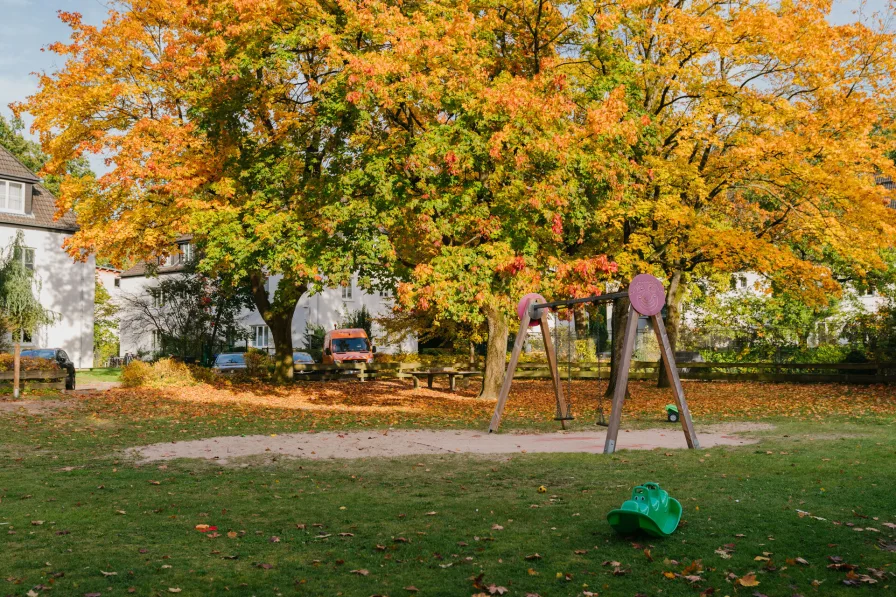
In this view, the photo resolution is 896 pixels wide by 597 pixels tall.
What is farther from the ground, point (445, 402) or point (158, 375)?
point (158, 375)

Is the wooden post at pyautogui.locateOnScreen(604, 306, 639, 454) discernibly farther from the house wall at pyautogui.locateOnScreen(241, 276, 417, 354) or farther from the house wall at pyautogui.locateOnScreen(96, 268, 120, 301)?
the house wall at pyautogui.locateOnScreen(96, 268, 120, 301)

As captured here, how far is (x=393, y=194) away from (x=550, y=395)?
1185cm

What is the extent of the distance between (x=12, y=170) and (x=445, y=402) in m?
29.8

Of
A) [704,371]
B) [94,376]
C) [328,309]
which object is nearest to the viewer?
[704,371]

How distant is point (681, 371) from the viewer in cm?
3488

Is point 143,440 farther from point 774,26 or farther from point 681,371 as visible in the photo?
point 681,371

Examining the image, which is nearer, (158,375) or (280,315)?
(158,375)

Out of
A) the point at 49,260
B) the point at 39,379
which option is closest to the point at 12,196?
the point at 49,260

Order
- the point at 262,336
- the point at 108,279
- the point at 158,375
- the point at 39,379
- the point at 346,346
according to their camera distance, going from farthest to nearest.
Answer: the point at 108,279 < the point at 262,336 < the point at 346,346 < the point at 158,375 < the point at 39,379

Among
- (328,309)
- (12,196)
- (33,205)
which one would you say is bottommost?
(328,309)

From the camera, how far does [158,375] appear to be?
28.3 metres

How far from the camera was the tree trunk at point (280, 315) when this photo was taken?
28902mm

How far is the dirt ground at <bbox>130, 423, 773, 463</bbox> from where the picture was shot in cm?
1330

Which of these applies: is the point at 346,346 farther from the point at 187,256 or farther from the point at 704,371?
the point at 704,371
